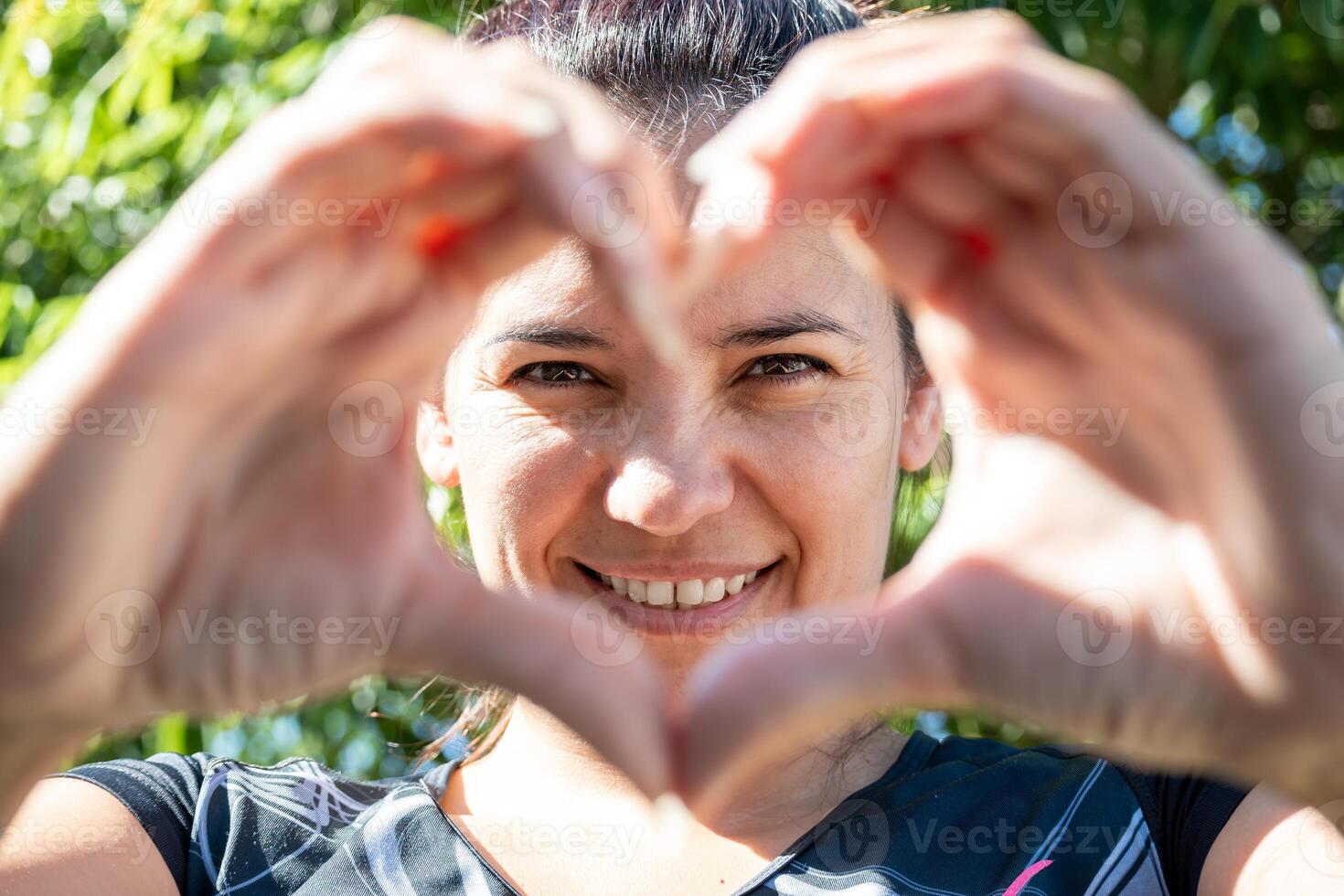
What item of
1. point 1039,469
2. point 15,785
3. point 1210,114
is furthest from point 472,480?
point 1210,114

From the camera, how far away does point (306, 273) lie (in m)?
0.76

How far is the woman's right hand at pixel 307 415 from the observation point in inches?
28.2


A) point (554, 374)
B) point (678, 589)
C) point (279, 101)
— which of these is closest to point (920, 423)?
point (678, 589)

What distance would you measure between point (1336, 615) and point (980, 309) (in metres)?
0.28

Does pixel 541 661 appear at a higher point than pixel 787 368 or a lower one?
higher

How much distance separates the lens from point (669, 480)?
1.32m

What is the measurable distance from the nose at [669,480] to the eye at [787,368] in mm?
89

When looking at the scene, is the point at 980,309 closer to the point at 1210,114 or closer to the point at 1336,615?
the point at 1336,615

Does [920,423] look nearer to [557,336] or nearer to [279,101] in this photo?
[557,336]

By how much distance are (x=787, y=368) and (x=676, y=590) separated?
0.96ft

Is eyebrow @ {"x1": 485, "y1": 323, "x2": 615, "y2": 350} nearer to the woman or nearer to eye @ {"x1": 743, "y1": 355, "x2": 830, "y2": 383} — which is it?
eye @ {"x1": 743, "y1": 355, "x2": 830, "y2": 383}

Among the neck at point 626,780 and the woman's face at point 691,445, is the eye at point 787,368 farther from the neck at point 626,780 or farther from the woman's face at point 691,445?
the neck at point 626,780

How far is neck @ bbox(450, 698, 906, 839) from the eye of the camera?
4.96 feet

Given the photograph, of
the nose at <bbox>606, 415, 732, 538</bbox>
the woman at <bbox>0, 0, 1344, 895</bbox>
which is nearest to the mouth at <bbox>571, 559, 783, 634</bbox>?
the nose at <bbox>606, 415, 732, 538</bbox>
